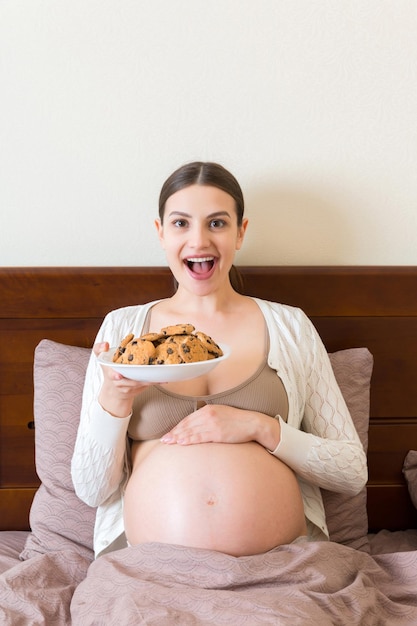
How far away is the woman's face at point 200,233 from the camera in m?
1.66

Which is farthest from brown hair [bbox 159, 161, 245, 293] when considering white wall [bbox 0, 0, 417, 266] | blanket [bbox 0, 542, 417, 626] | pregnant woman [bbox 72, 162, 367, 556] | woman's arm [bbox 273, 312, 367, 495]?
blanket [bbox 0, 542, 417, 626]

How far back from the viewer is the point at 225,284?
1787mm

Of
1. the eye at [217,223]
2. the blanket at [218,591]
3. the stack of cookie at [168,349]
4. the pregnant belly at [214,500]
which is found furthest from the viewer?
the eye at [217,223]

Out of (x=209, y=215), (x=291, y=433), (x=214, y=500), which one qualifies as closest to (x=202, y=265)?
(x=209, y=215)

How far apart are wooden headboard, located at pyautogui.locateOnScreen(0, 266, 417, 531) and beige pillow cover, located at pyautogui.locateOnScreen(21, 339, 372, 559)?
0.11 meters

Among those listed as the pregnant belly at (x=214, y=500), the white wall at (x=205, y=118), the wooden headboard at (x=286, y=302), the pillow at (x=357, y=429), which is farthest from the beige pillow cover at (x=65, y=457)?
the white wall at (x=205, y=118)

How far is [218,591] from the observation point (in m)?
1.29

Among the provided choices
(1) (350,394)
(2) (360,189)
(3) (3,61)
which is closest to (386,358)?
(1) (350,394)

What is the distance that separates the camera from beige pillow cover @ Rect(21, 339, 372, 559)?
5.66 ft

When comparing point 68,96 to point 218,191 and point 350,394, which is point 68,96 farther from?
point 350,394

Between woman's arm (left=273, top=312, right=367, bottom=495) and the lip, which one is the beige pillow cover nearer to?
woman's arm (left=273, top=312, right=367, bottom=495)

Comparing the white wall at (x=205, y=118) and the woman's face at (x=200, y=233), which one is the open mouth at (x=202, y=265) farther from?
the white wall at (x=205, y=118)

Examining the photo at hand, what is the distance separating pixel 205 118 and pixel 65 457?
0.94 meters

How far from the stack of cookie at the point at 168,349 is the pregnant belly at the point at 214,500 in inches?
9.7
